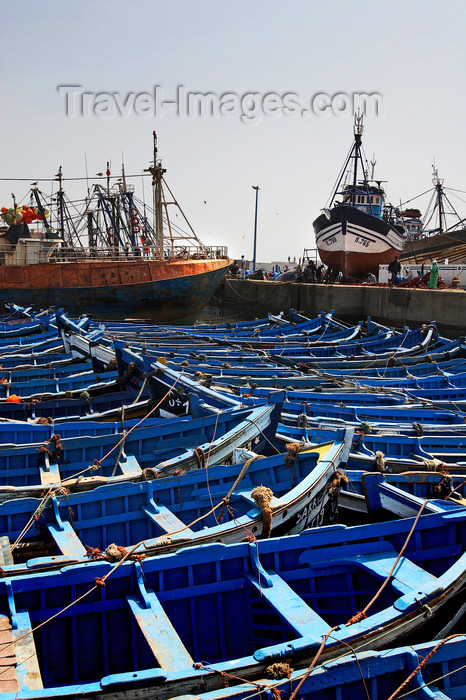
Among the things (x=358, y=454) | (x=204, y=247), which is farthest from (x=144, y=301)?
(x=358, y=454)

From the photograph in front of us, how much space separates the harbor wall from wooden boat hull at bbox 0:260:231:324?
526 centimetres

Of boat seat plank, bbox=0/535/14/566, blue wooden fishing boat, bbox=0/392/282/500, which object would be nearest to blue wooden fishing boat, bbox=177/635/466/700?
boat seat plank, bbox=0/535/14/566

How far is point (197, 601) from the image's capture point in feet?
17.1

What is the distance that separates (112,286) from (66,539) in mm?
22172

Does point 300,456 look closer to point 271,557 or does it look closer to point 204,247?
point 271,557

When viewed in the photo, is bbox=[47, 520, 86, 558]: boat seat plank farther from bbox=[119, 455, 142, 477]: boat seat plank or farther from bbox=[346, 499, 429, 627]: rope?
bbox=[346, 499, 429, 627]: rope

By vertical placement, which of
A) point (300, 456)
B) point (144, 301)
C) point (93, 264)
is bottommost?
point (300, 456)

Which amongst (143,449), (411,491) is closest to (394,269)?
(411,491)

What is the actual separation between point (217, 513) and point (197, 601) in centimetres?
174

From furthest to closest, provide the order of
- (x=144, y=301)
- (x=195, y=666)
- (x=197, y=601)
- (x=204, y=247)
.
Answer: (x=204, y=247) < (x=144, y=301) < (x=197, y=601) < (x=195, y=666)

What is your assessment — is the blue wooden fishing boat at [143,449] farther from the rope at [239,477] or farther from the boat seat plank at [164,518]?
the boat seat plank at [164,518]

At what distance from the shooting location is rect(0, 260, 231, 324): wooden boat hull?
89.3 ft

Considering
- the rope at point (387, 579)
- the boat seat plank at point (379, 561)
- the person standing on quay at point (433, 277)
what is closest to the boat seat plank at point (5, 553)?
the boat seat plank at point (379, 561)

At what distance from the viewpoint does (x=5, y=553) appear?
5.50 metres
